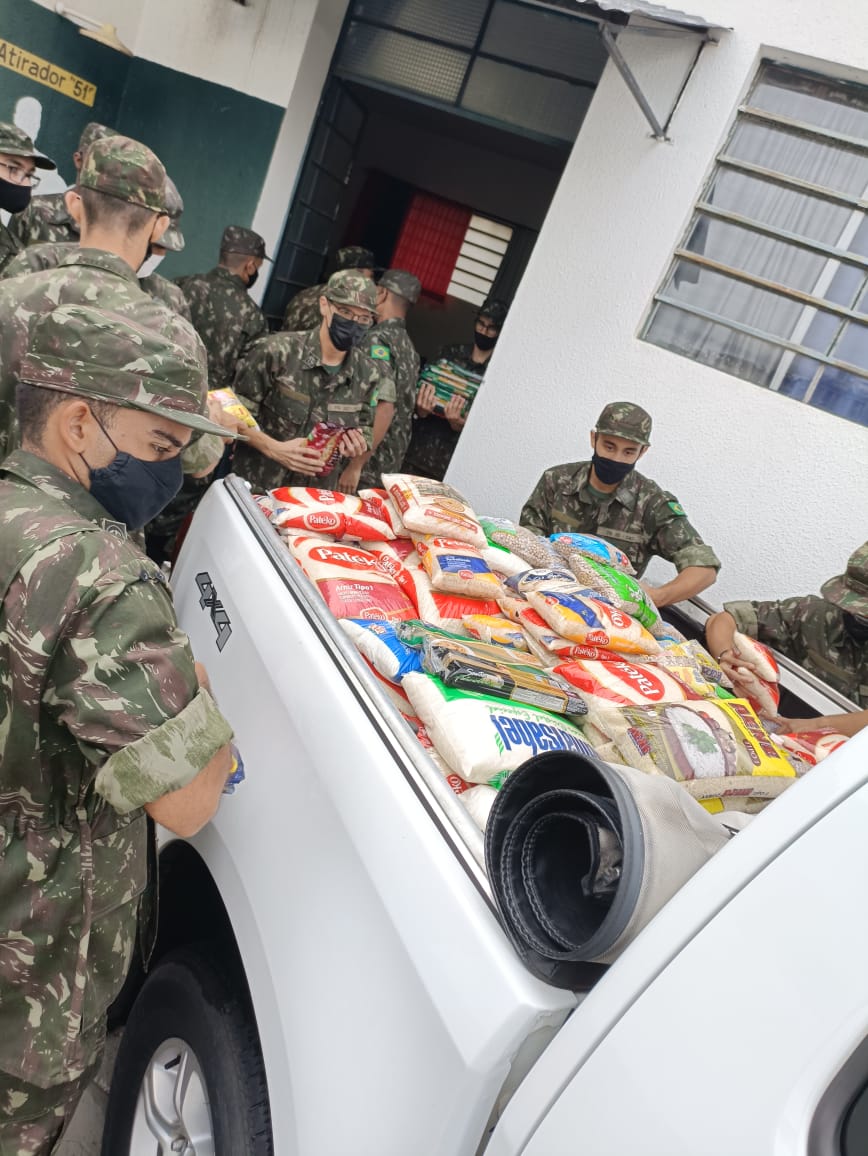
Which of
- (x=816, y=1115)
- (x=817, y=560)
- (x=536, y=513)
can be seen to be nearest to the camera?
(x=816, y=1115)

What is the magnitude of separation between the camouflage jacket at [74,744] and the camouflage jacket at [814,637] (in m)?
2.58

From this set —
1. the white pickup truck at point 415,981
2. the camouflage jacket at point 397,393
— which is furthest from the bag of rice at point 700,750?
the camouflage jacket at point 397,393

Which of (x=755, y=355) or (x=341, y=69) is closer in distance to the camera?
(x=755, y=355)

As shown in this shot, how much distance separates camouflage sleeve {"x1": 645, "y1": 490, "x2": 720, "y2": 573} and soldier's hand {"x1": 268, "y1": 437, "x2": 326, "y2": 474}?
154 cm

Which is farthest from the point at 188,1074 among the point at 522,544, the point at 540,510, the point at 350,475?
the point at 350,475

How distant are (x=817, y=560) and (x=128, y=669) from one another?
3.94 m

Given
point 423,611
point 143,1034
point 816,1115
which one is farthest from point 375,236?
point 816,1115

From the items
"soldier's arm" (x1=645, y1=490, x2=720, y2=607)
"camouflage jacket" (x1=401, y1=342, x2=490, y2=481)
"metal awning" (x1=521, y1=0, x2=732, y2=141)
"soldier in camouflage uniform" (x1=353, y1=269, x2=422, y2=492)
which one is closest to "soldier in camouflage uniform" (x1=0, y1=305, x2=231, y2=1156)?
"soldier's arm" (x1=645, y1=490, x2=720, y2=607)

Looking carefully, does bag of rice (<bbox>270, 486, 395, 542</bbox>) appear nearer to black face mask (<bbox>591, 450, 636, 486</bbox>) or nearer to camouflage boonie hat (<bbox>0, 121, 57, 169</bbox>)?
black face mask (<bbox>591, 450, 636, 486</bbox>)

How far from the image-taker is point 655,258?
181 inches

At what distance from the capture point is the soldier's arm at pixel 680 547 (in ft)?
11.2

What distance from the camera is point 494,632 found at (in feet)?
7.16

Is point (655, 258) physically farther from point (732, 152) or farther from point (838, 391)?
point (838, 391)

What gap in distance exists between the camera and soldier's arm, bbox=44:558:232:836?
3.74 ft
